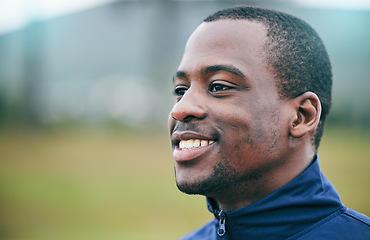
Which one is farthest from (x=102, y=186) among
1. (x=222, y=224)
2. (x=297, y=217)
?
(x=297, y=217)

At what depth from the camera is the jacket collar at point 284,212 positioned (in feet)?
6.41

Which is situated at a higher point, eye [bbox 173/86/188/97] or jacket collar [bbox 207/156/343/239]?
eye [bbox 173/86/188/97]

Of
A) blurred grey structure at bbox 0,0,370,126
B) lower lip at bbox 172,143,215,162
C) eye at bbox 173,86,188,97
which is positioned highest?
blurred grey structure at bbox 0,0,370,126

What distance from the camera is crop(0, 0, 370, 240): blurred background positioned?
9.34 m

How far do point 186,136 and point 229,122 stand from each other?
24cm

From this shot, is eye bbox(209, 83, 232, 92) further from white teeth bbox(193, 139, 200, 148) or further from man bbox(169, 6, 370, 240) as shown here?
white teeth bbox(193, 139, 200, 148)

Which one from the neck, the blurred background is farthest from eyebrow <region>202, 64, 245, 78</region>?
the blurred background

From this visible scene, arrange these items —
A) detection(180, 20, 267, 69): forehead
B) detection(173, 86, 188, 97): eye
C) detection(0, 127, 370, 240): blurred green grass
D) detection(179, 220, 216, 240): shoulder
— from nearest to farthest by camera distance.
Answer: detection(180, 20, 267, 69): forehead < detection(173, 86, 188, 97): eye < detection(179, 220, 216, 240): shoulder < detection(0, 127, 370, 240): blurred green grass

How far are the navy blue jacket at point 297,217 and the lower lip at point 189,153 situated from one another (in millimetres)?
336

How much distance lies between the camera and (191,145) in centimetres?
206

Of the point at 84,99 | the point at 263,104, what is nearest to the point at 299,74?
the point at 263,104

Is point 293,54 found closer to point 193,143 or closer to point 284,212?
point 193,143

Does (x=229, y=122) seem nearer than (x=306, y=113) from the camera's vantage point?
Yes

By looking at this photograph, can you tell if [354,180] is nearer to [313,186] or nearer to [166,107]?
Answer: [313,186]
